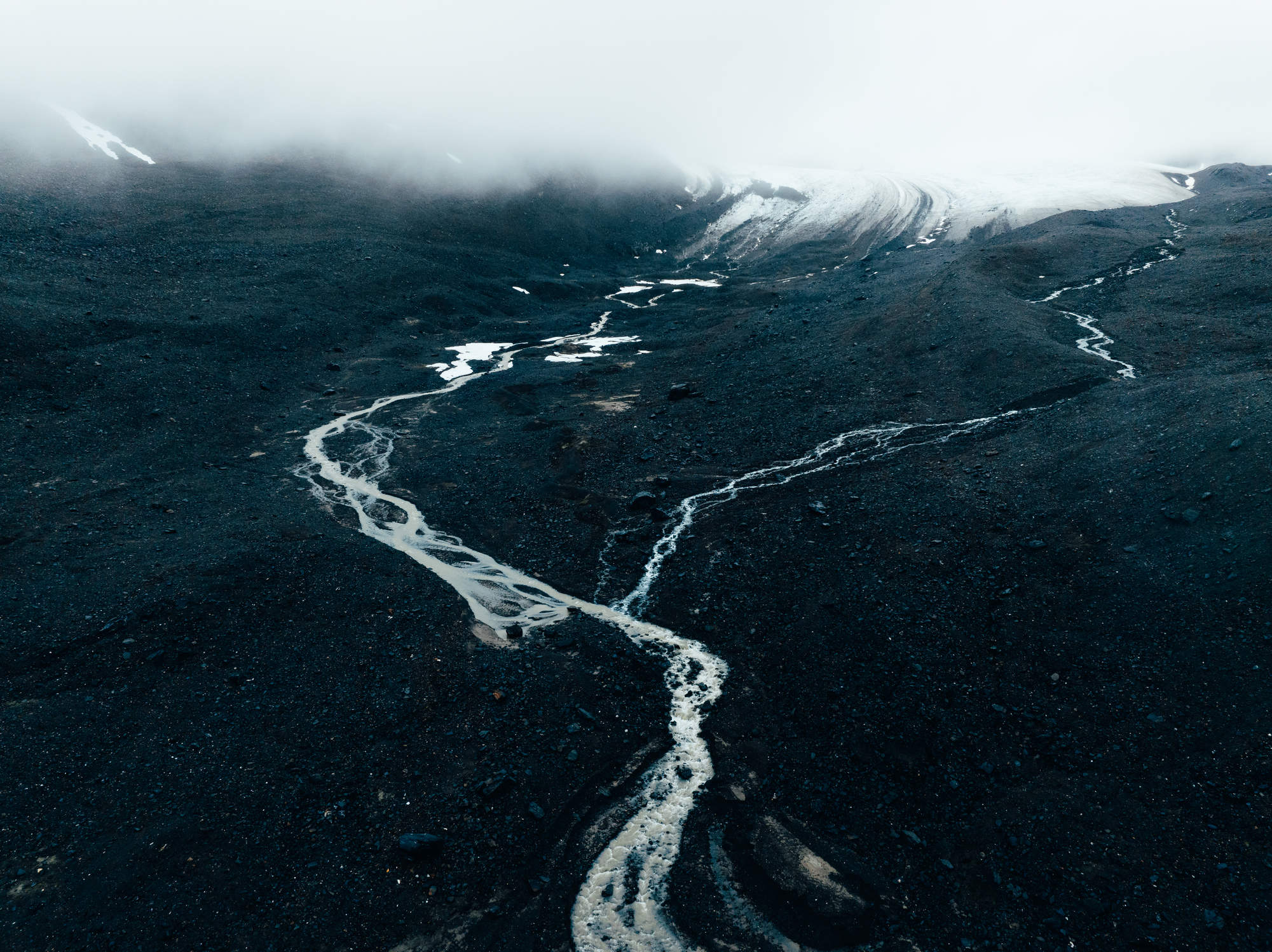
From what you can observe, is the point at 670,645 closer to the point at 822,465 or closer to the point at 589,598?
the point at 589,598

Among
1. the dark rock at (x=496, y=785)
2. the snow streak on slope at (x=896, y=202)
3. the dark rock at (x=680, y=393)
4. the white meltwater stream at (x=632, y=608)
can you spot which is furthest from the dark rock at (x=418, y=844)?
the snow streak on slope at (x=896, y=202)

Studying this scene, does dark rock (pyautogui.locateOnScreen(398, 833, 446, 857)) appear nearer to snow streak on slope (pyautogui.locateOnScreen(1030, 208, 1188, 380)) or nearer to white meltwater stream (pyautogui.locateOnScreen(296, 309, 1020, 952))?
white meltwater stream (pyautogui.locateOnScreen(296, 309, 1020, 952))

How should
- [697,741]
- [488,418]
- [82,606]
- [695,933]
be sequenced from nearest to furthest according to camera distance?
[695,933], [697,741], [82,606], [488,418]

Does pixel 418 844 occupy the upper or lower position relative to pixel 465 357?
lower

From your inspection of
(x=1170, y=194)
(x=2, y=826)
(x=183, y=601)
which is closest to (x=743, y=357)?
(x=183, y=601)

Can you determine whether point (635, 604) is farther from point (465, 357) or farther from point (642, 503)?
point (465, 357)

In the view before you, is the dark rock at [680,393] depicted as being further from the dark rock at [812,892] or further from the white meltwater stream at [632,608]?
the dark rock at [812,892]

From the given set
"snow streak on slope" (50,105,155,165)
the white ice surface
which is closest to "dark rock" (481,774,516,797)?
the white ice surface

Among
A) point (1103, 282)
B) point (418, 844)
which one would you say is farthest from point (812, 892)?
point (1103, 282)
